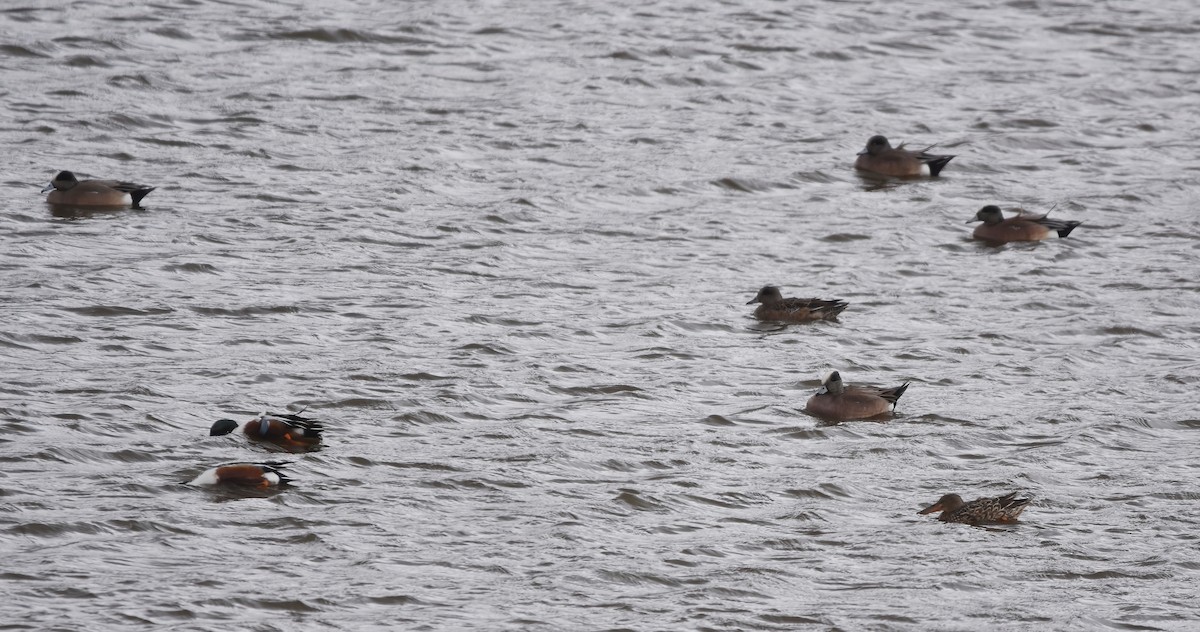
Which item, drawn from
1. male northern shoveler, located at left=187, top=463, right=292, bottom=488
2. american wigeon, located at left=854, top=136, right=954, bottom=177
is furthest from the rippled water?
american wigeon, located at left=854, top=136, right=954, bottom=177

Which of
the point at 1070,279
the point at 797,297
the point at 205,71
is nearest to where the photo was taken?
the point at 797,297

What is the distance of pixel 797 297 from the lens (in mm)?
14516

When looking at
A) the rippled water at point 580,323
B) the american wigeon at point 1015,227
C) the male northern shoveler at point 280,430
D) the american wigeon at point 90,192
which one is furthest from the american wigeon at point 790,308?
the american wigeon at point 90,192

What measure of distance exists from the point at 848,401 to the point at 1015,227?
548 cm

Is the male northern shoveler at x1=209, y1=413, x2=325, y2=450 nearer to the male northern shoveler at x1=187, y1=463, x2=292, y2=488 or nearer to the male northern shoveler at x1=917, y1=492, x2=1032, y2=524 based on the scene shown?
the male northern shoveler at x1=187, y1=463, x2=292, y2=488

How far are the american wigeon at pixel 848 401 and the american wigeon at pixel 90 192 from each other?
7261 mm

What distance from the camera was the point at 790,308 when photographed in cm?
1395

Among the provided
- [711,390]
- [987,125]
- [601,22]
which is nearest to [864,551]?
[711,390]

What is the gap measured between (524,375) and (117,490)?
11.4 ft

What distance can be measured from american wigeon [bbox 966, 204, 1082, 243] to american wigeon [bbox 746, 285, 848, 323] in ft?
10.1

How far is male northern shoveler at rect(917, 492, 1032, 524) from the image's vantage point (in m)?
10.1

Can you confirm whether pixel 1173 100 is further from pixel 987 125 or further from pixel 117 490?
pixel 117 490

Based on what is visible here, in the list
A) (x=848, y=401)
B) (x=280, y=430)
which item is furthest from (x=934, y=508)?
(x=280, y=430)

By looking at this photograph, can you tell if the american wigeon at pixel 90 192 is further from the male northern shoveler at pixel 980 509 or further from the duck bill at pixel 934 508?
the male northern shoveler at pixel 980 509
